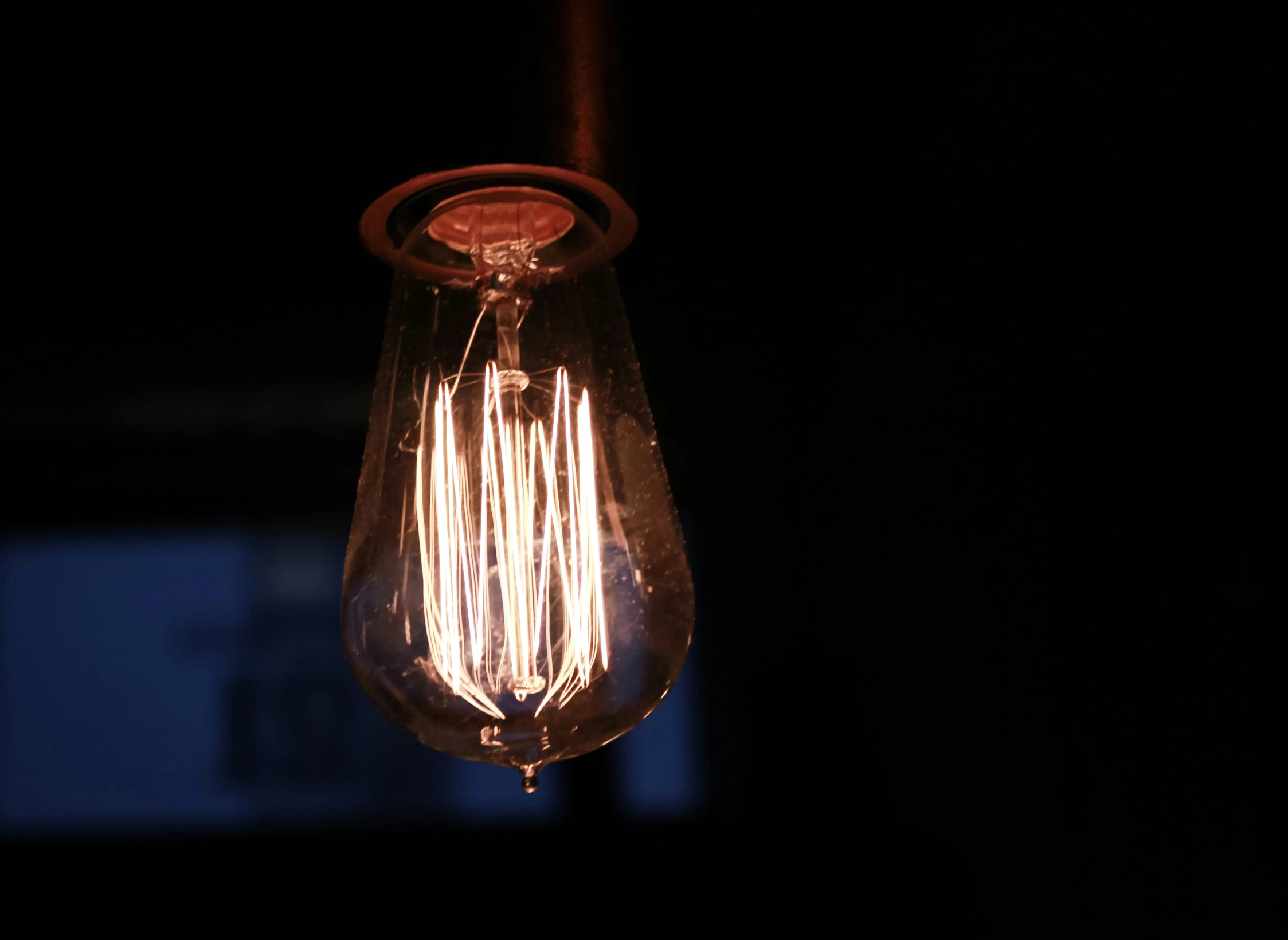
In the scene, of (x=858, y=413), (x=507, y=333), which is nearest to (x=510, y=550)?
(x=507, y=333)

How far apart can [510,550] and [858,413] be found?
676mm

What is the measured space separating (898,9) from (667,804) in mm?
812

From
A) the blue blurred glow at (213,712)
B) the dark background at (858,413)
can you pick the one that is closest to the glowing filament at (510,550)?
the dark background at (858,413)

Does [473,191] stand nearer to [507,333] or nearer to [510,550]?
[507,333]

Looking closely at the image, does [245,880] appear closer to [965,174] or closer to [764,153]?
[764,153]

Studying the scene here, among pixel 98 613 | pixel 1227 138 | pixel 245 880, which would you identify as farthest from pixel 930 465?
pixel 98 613

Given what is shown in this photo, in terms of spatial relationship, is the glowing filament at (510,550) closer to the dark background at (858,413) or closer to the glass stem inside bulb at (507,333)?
the glass stem inside bulb at (507,333)

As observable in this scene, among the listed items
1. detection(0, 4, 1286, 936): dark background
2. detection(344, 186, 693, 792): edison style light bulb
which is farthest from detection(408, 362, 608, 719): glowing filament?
detection(0, 4, 1286, 936): dark background

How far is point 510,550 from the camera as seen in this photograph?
24.3 inches

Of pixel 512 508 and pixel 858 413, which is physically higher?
pixel 858 413

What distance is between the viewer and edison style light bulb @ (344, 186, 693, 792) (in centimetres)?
59

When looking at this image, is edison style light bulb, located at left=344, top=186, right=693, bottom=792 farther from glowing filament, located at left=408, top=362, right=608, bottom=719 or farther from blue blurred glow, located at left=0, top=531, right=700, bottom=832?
blue blurred glow, located at left=0, top=531, right=700, bottom=832

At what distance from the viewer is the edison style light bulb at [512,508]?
586mm

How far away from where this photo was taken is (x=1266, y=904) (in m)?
0.96
